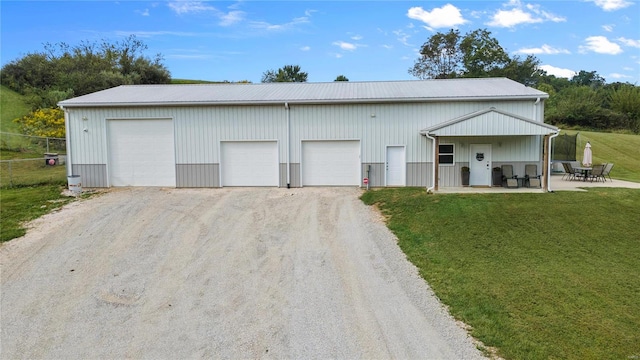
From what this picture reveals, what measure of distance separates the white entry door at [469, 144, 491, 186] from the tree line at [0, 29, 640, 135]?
28486 millimetres

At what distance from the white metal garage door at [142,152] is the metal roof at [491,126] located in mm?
10085

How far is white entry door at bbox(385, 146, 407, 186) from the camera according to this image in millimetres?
15633

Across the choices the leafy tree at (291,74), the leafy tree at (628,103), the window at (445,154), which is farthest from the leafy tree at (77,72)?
the leafy tree at (628,103)

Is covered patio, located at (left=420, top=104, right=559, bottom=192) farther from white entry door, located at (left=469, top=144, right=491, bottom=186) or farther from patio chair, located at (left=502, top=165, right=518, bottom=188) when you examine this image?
patio chair, located at (left=502, top=165, right=518, bottom=188)

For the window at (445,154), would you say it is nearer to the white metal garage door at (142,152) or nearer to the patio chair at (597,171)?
the patio chair at (597,171)

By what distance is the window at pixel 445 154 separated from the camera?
1548 centimetres

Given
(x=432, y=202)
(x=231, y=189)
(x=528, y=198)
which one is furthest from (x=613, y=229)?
(x=231, y=189)

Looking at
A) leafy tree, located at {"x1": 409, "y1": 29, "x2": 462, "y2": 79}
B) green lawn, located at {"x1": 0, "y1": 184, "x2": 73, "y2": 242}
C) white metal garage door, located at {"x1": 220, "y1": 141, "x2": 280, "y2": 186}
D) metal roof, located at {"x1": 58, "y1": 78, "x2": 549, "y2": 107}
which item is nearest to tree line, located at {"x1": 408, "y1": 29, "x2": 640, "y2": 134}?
leafy tree, located at {"x1": 409, "y1": 29, "x2": 462, "y2": 79}

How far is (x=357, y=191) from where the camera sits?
49.3 feet

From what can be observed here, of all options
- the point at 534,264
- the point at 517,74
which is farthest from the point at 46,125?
the point at 517,74

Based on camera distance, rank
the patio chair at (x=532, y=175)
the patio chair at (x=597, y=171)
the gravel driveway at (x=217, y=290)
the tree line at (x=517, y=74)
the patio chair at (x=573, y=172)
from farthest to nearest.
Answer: the tree line at (x=517, y=74) → the patio chair at (x=573, y=172) → the patio chair at (x=597, y=171) → the patio chair at (x=532, y=175) → the gravel driveway at (x=217, y=290)

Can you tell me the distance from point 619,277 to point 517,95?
9880 millimetres

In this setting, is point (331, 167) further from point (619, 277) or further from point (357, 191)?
point (619, 277)

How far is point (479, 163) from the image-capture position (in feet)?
50.7
